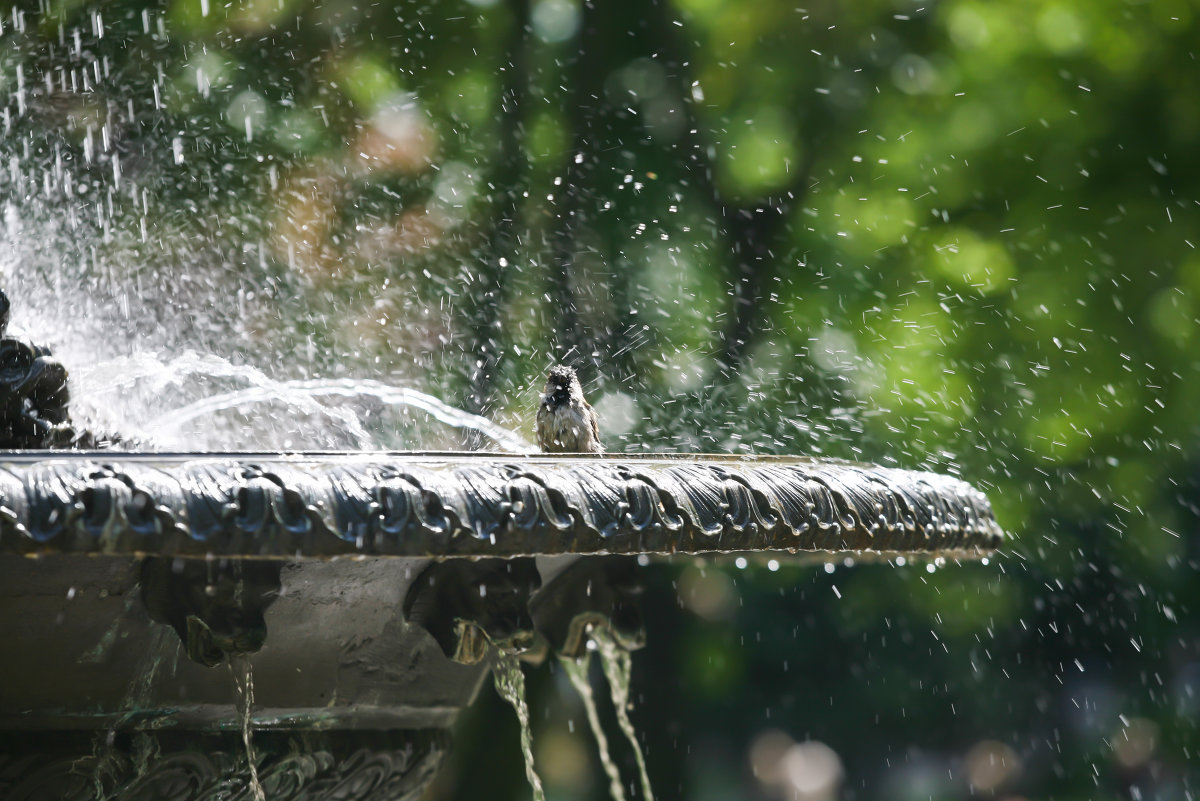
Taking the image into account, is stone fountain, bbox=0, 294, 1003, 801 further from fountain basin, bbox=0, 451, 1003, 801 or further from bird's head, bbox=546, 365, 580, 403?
bird's head, bbox=546, 365, 580, 403

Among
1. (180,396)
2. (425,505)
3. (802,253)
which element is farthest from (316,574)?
(802,253)

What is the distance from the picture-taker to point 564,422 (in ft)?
10.1

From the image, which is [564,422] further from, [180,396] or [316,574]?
[180,396]

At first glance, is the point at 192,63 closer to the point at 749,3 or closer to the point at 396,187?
the point at 396,187

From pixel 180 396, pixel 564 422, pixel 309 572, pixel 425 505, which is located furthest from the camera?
pixel 180 396

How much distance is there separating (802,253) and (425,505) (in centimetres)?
930

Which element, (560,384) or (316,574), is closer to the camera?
(316,574)

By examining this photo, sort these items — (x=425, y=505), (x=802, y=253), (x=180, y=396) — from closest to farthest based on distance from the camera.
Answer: (x=425, y=505)
(x=180, y=396)
(x=802, y=253)

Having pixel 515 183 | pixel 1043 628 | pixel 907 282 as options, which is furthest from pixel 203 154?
pixel 1043 628

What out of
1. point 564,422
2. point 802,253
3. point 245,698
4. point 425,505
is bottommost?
point 802,253

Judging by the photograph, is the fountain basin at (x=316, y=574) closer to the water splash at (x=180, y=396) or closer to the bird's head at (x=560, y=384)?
the bird's head at (x=560, y=384)

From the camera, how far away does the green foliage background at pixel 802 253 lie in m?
9.96

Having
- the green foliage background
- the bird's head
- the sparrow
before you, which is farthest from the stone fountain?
the green foliage background

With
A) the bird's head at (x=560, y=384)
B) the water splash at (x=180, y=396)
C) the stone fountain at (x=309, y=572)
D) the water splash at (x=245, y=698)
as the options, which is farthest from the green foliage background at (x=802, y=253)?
the water splash at (x=245, y=698)
